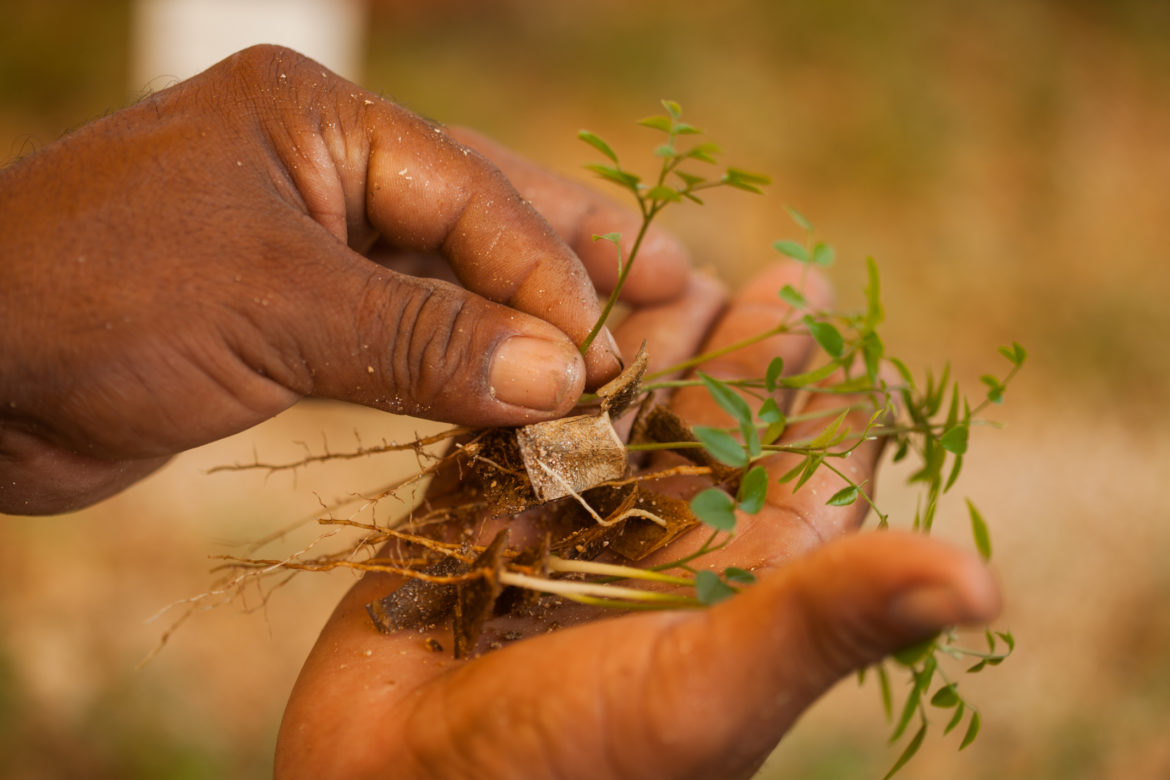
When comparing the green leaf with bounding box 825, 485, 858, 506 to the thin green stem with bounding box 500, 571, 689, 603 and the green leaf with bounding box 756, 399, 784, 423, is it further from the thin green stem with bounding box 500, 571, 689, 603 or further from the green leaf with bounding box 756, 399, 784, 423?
the thin green stem with bounding box 500, 571, 689, 603

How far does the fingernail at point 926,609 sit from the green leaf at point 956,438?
26.3 inches

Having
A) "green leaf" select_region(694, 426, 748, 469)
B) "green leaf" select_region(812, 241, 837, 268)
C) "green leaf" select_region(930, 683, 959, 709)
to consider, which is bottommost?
"green leaf" select_region(930, 683, 959, 709)

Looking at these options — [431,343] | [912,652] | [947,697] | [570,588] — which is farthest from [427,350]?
[947,697]

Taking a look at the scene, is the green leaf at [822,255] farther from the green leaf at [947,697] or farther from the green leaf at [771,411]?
the green leaf at [947,697]

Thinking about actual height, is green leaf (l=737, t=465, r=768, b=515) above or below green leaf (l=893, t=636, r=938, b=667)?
above

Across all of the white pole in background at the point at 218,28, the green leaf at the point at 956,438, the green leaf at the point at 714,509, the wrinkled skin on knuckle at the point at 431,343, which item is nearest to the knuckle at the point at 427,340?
the wrinkled skin on knuckle at the point at 431,343

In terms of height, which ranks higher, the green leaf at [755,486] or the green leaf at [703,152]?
the green leaf at [703,152]

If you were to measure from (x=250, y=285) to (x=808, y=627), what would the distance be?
95cm

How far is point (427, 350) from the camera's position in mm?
1415

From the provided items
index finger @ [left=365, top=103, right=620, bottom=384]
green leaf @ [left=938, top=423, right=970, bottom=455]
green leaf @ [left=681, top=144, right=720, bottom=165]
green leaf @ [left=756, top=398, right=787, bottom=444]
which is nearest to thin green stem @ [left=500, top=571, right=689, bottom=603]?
green leaf @ [left=756, top=398, right=787, bottom=444]

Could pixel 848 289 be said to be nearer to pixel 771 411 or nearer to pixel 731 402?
pixel 771 411

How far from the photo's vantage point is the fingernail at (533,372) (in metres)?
1.47

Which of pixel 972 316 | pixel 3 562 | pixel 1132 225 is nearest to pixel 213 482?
pixel 3 562

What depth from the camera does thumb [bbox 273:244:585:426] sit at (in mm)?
1377
